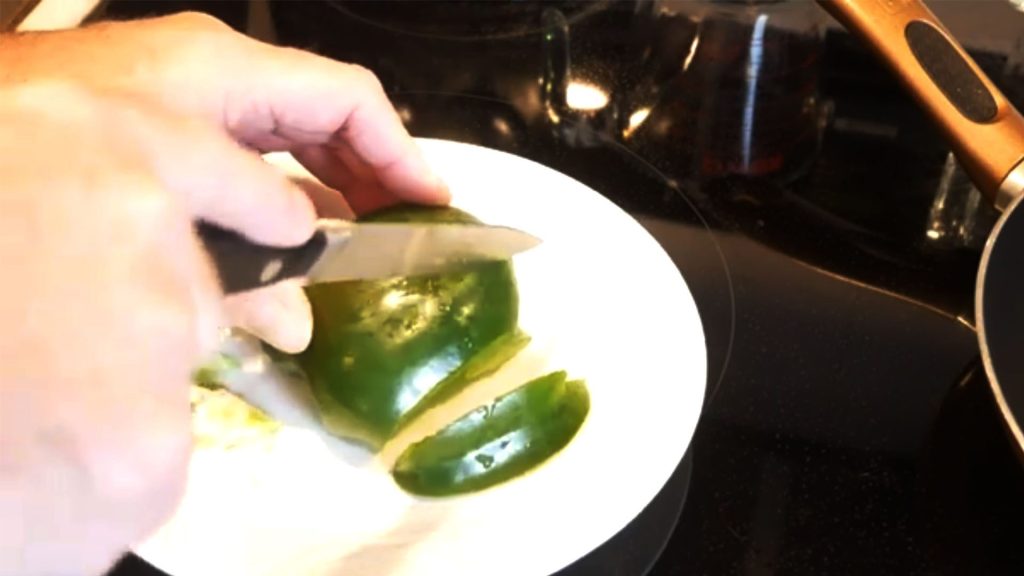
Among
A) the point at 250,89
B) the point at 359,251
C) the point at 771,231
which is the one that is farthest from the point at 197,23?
the point at 771,231

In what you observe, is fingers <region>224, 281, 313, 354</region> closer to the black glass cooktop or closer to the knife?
the knife

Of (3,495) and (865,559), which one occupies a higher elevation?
(3,495)

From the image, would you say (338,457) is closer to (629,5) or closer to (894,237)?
(894,237)

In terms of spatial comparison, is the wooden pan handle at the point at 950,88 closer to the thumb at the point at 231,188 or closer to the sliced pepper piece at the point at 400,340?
the sliced pepper piece at the point at 400,340

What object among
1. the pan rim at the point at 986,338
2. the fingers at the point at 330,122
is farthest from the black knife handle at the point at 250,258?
the pan rim at the point at 986,338

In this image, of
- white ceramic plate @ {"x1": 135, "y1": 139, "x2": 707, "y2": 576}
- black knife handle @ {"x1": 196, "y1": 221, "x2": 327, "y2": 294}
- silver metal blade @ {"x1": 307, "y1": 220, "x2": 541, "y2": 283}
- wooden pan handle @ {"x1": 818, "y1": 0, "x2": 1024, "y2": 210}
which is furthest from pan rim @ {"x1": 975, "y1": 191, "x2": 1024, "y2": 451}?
black knife handle @ {"x1": 196, "y1": 221, "x2": 327, "y2": 294}

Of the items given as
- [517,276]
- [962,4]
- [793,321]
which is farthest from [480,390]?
[962,4]
